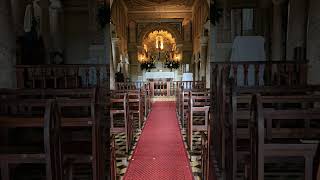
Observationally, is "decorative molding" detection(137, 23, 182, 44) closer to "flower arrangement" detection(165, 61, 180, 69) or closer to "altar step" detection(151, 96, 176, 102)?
"flower arrangement" detection(165, 61, 180, 69)

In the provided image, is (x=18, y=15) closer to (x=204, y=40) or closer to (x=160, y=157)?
(x=160, y=157)

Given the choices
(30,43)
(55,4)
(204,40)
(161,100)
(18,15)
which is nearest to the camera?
(18,15)

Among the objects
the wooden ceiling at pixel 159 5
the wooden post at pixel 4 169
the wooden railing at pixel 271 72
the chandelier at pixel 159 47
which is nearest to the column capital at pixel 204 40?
the wooden ceiling at pixel 159 5

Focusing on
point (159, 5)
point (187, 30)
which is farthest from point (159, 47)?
point (159, 5)

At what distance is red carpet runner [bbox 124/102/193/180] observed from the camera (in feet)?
14.4

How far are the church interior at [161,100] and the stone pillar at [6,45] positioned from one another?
0.02 m

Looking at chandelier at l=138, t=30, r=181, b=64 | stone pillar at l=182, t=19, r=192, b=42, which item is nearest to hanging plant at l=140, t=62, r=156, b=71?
chandelier at l=138, t=30, r=181, b=64

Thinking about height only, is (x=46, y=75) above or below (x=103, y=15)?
below

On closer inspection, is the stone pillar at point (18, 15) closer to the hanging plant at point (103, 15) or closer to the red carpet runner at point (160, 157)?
the hanging plant at point (103, 15)

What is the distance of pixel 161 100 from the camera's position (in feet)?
49.3

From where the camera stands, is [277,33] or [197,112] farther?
[277,33]

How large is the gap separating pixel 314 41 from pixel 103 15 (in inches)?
292

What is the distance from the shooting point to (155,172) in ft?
14.8

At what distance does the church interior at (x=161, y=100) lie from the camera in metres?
2.40
